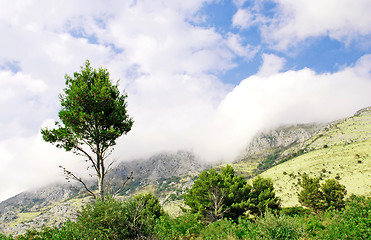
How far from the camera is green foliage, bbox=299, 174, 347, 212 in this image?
4231cm

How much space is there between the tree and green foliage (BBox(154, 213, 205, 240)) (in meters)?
24.8

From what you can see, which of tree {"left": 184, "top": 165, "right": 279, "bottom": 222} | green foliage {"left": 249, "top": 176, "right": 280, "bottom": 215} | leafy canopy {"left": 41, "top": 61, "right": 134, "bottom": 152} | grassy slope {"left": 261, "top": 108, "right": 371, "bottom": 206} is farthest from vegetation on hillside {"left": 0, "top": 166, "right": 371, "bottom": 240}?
grassy slope {"left": 261, "top": 108, "right": 371, "bottom": 206}

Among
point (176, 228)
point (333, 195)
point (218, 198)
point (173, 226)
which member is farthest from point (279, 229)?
point (333, 195)

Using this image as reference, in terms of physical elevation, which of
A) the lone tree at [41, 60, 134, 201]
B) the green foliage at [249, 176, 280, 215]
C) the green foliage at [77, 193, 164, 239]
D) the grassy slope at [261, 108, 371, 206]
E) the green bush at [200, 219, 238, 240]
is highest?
the lone tree at [41, 60, 134, 201]

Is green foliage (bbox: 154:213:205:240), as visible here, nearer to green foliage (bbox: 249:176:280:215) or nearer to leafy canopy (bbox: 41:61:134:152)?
leafy canopy (bbox: 41:61:134:152)

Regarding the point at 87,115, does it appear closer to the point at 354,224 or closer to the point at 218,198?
the point at 354,224

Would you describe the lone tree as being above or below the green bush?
above

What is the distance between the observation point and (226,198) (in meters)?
37.4

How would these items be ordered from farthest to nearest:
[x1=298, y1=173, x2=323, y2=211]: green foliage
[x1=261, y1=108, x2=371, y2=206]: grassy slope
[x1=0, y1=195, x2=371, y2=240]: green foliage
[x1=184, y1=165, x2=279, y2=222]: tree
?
[x1=261, y1=108, x2=371, y2=206]: grassy slope, [x1=298, y1=173, x2=323, y2=211]: green foliage, [x1=184, y1=165, x2=279, y2=222]: tree, [x1=0, y1=195, x2=371, y2=240]: green foliage

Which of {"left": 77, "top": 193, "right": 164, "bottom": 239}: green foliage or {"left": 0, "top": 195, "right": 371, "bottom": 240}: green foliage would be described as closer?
{"left": 0, "top": 195, "right": 371, "bottom": 240}: green foliage

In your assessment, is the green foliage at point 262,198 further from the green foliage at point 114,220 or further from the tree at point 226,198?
the green foliage at point 114,220

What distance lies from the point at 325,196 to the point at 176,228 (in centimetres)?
4526

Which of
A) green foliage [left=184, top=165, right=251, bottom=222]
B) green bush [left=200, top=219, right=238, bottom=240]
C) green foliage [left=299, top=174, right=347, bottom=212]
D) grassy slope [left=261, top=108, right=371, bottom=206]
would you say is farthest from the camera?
grassy slope [left=261, top=108, right=371, bottom=206]

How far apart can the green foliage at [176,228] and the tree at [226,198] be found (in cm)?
2481
